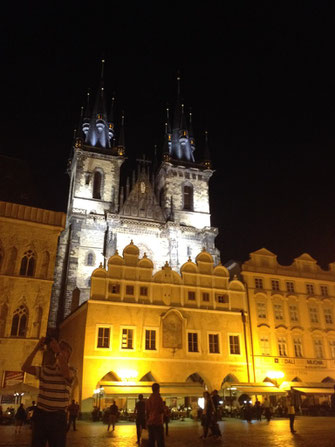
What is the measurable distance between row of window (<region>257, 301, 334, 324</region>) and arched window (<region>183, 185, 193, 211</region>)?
21768mm

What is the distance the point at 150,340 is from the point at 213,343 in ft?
15.1

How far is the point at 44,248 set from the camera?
29.7 metres

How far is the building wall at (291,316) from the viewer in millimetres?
30859

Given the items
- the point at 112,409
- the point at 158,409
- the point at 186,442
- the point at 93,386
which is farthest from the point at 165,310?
the point at 158,409

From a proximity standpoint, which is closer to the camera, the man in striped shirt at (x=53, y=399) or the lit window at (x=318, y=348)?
the man in striped shirt at (x=53, y=399)

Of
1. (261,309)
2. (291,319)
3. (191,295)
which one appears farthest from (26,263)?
(291,319)

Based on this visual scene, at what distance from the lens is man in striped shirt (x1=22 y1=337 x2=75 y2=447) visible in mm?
5129

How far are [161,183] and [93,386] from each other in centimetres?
3423

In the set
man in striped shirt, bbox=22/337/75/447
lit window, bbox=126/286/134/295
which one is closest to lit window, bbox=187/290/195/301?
lit window, bbox=126/286/134/295

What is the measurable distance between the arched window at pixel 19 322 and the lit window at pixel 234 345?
46.0 ft

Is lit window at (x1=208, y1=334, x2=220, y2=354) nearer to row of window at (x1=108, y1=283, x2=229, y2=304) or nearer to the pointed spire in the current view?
row of window at (x1=108, y1=283, x2=229, y2=304)

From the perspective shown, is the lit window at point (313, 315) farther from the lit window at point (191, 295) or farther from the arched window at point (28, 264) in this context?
the arched window at point (28, 264)

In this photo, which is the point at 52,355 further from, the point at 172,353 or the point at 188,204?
the point at 188,204

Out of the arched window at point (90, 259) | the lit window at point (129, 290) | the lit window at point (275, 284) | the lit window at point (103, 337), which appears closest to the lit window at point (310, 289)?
the lit window at point (275, 284)
